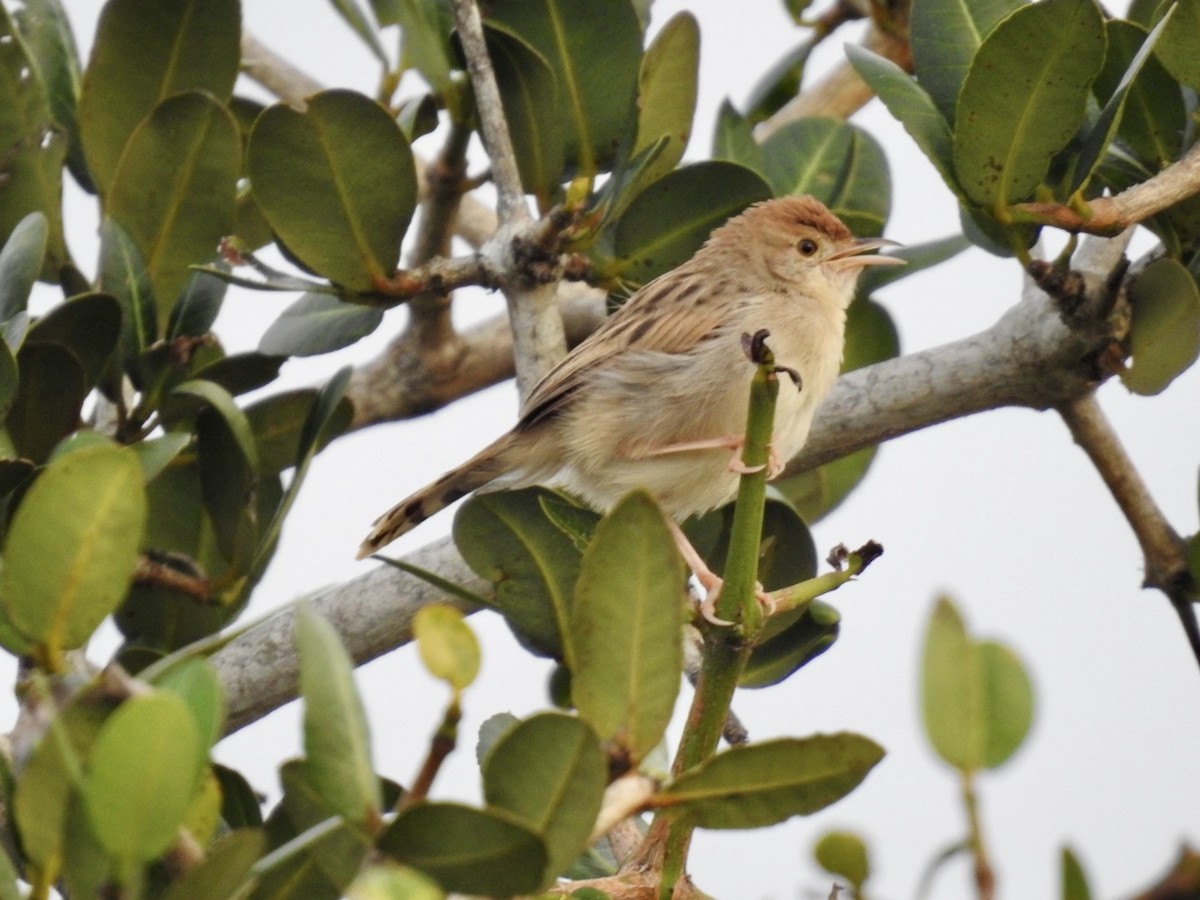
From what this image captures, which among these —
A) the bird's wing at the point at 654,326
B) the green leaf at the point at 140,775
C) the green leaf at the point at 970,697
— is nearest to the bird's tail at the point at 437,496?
the bird's wing at the point at 654,326

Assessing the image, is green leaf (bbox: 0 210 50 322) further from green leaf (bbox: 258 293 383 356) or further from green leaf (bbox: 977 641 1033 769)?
green leaf (bbox: 977 641 1033 769)

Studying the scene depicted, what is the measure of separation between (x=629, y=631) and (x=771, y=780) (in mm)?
229

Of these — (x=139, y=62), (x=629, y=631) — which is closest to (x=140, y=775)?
(x=629, y=631)

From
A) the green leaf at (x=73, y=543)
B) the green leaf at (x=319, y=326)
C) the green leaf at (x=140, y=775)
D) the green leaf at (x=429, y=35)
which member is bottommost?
the green leaf at (x=140, y=775)

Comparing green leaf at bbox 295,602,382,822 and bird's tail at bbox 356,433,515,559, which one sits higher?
bird's tail at bbox 356,433,515,559

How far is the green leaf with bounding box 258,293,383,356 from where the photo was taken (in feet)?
11.9

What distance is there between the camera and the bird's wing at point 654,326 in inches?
173

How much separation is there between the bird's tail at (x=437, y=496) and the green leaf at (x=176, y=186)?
3.18 feet

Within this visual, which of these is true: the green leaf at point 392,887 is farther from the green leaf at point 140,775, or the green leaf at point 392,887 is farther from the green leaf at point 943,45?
the green leaf at point 943,45

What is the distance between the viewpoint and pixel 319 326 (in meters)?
3.70

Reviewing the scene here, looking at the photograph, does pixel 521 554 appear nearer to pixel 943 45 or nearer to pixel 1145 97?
pixel 943 45

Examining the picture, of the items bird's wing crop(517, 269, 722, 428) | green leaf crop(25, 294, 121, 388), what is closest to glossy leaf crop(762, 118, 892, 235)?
bird's wing crop(517, 269, 722, 428)

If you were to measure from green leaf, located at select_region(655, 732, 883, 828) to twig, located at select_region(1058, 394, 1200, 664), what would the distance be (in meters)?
1.95

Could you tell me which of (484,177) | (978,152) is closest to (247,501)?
(484,177)
